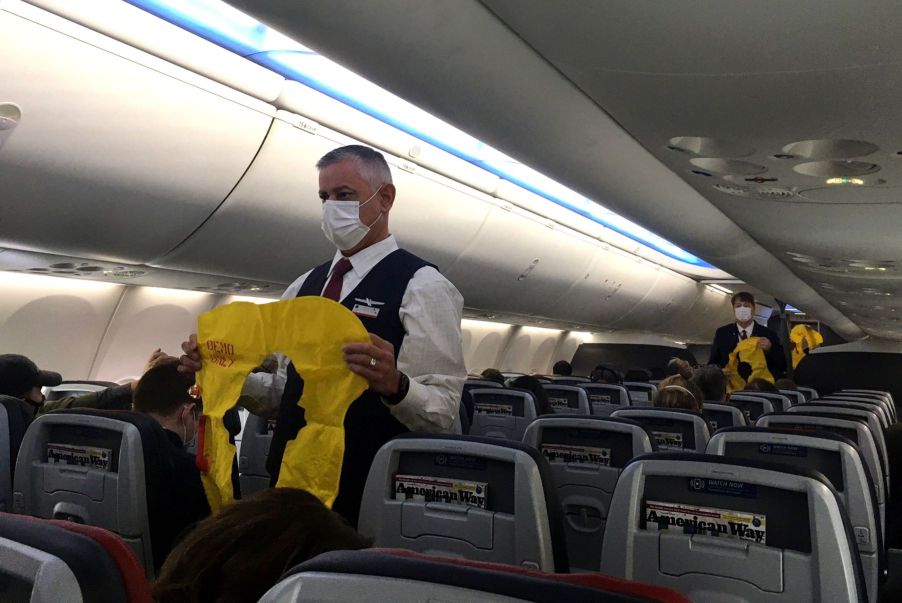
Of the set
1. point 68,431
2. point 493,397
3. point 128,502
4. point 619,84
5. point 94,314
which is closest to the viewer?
point 128,502

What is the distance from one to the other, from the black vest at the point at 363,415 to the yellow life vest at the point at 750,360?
7.57 metres

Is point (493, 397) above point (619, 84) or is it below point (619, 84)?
below

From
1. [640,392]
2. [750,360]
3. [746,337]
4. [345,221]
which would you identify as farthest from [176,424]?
[746,337]

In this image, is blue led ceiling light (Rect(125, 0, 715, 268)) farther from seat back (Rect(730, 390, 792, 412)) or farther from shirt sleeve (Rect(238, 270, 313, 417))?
seat back (Rect(730, 390, 792, 412))

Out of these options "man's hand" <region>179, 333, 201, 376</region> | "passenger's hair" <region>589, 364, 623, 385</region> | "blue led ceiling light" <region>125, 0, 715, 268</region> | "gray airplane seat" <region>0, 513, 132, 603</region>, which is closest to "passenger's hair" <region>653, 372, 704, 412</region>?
"blue led ceiling light" <region>125, 0, 715, 268</region>

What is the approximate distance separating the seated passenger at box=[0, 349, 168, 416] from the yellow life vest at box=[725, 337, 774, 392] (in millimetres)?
7137

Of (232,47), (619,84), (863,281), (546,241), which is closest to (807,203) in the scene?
(619,84)

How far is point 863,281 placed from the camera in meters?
12.0

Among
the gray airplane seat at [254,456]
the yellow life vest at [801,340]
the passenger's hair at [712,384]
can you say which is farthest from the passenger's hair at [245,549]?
the yellow life vest at [801,340]

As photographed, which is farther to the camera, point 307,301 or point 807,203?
point 807,203

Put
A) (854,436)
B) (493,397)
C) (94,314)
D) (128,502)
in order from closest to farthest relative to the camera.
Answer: (128,502)
(854,436)
(493,397)
(94,314)

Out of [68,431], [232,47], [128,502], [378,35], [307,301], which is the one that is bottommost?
[128,502]

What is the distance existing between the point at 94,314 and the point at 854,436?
6373mm

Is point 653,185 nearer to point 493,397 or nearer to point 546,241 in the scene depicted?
point 493,397
